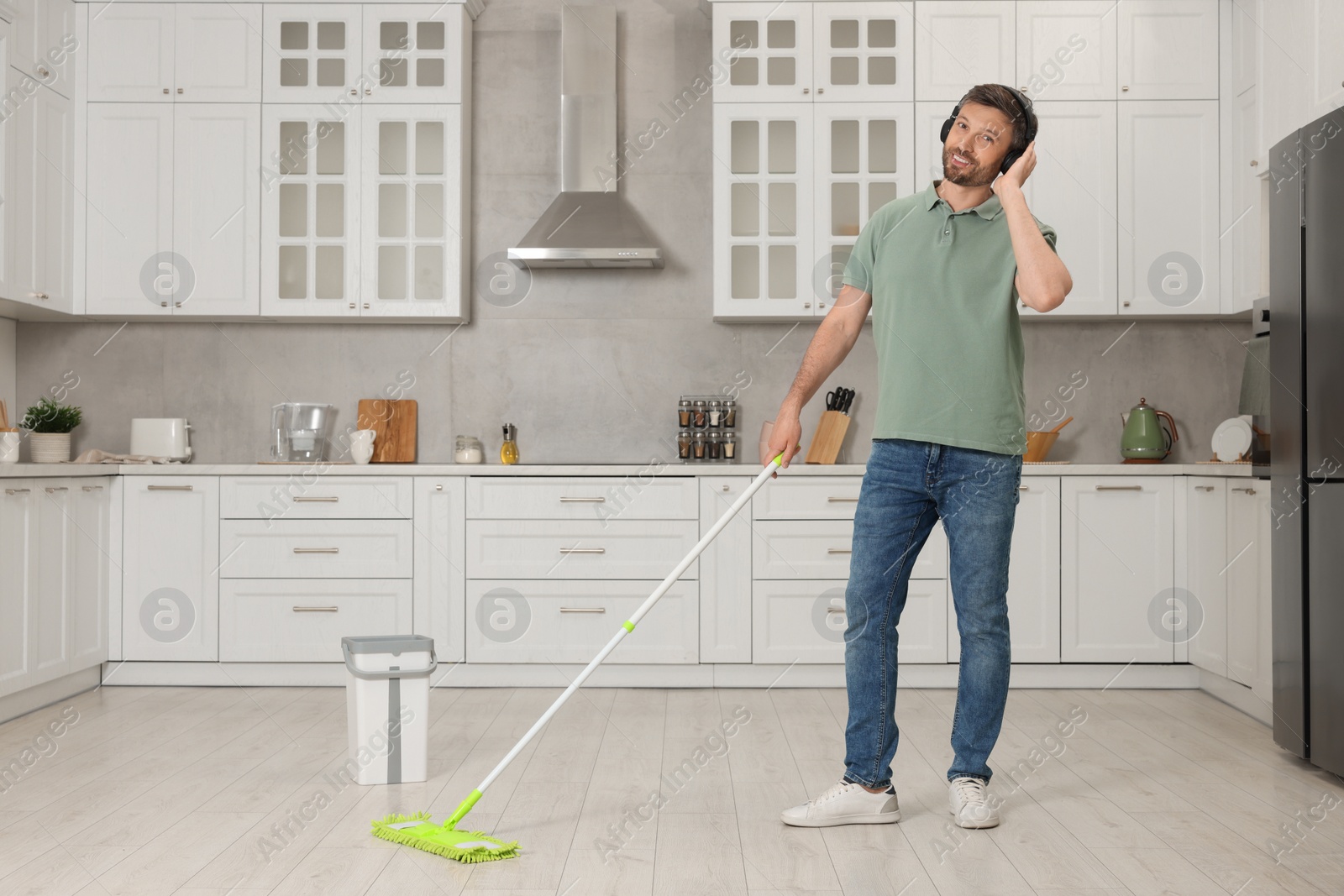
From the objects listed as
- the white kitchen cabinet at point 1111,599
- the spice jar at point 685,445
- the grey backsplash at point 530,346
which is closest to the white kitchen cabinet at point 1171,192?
the grey backsplash at point 530,346

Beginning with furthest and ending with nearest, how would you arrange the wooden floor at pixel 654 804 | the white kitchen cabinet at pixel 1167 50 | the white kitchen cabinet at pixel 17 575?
the white kitchen cabinet at pixel 1167 50, the white kitchen cabinet at pixel 17 575, the wooden floor at pixel 654 804

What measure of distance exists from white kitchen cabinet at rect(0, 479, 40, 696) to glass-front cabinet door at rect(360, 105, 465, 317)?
134cm

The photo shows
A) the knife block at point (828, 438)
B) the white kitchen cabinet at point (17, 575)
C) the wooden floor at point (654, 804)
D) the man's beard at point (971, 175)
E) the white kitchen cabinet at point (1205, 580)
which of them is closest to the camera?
the wooden floor at point (654, 804)

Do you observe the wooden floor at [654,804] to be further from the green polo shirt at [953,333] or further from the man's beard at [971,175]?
the man's beard at [971,175]

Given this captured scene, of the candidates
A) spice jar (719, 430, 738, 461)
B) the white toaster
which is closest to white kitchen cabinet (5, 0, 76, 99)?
the white toaster

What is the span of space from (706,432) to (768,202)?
0.91 metres

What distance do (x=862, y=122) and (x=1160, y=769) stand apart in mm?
2446

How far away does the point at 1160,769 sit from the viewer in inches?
105

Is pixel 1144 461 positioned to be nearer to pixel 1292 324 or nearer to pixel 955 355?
pixel 1292 324

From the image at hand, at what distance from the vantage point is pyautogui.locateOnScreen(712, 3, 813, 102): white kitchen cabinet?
12.9ft

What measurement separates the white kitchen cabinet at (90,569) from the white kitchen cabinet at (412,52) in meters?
1.74

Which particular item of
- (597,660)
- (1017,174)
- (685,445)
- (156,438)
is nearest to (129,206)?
(156,438)

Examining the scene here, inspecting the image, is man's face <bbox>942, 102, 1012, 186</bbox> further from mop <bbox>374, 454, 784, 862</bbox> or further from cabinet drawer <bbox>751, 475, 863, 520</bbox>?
cabinet drawer <bbox>751, 475, 863, 520</bbox>

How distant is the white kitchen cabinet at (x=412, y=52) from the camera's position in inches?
156
